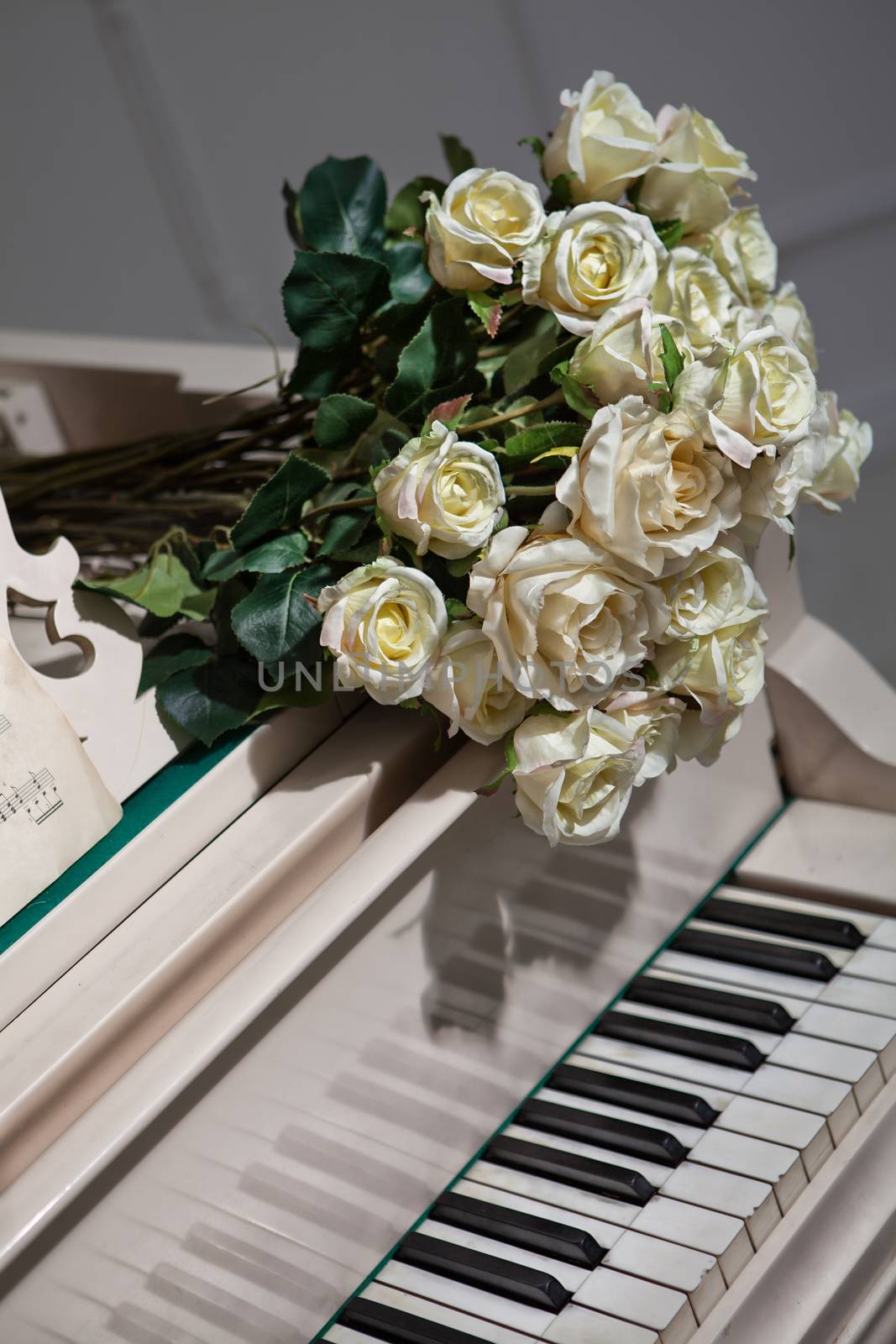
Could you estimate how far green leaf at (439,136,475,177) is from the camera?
4.33 ft

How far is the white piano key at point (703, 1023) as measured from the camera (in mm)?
1305

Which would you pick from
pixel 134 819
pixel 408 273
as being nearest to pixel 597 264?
pixel 408 273

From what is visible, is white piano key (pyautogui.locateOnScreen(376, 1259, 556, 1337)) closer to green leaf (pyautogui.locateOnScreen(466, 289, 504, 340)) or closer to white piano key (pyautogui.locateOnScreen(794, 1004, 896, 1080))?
white piano key (pyautogui.locateOnScreen(794, 1004, 896, 1080))

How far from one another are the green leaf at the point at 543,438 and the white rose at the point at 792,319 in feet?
0.92

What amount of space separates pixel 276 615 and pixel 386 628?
136 millimetres

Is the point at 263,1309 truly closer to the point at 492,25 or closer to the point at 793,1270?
the point at 793,1270

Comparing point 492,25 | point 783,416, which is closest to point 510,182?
point 783,416

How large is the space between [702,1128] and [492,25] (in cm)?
305

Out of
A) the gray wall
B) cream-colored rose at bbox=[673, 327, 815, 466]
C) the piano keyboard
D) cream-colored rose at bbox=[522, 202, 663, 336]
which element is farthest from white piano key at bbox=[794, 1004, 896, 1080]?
the gray wall

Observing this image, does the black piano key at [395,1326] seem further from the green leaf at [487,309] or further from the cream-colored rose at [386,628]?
the green leaf at [487,309]

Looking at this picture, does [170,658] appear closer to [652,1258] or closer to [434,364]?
[434,364]

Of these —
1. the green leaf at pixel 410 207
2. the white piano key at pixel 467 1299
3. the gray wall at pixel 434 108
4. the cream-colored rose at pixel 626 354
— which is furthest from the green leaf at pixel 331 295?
the gray wall at pixel 434 108

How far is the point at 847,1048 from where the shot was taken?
4.16 feet

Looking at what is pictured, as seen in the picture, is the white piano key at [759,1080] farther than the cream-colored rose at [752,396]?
Yes
